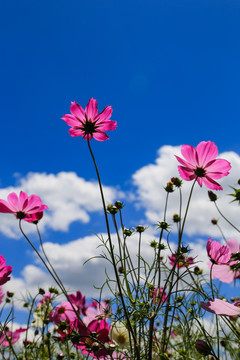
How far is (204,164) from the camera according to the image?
1060 millimetres

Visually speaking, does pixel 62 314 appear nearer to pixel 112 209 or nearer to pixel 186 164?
pixel 112 209

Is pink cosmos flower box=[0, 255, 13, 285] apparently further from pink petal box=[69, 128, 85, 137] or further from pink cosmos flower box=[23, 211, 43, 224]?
pink petal box=[69, 128, 85, 137]

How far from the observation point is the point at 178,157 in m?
1.00

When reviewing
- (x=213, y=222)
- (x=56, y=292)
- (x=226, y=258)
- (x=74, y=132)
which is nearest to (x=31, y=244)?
(x=74, y=132)

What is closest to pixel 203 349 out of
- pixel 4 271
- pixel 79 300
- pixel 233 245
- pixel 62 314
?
pixel 233 245

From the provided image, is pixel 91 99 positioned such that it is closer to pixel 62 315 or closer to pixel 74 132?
pixel 74 132

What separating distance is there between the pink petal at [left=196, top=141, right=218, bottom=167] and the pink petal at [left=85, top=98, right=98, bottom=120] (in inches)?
12.7

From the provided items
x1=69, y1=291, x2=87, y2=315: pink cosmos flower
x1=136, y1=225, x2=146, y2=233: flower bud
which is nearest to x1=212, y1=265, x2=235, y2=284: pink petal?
x1=136, y1=225, x2=146, y2=233: flower bud

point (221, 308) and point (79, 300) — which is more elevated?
point (79, 300)

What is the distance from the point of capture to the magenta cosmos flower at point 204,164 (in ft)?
3.40

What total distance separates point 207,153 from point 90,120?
35 cm

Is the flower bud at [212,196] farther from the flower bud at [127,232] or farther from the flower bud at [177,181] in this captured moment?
the flower bud at [127,232]

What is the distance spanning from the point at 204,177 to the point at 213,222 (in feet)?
4.08

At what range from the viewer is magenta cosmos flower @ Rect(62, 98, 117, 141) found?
106 centimetres
